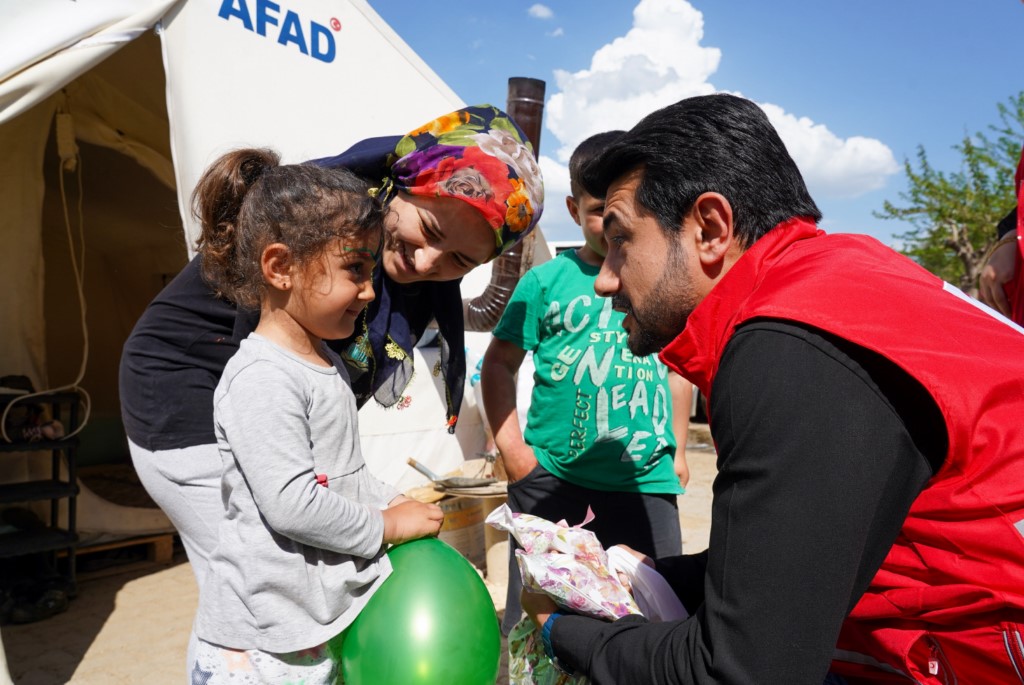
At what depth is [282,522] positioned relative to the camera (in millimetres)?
1542

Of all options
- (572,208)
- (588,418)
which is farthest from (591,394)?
(572,208)

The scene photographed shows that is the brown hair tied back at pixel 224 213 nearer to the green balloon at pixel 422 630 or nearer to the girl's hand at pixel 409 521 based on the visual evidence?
the girl's hand at pixel 409 521

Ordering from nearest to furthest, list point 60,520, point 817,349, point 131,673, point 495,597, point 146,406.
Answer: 1. point 817,349
2. point 146,406
3. point 131,673
4. point 495,597
5. point 60,520

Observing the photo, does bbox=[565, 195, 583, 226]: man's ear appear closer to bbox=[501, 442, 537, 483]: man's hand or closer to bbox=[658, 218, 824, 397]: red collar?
bbox=[501, 442, 537, 483]: man's hand

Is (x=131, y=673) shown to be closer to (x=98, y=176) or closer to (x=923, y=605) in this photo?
(x=923, y=605)

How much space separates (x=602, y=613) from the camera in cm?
141

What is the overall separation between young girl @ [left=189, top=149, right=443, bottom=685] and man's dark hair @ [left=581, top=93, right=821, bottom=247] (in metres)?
0.74

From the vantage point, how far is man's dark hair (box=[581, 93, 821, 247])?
1.37 meters

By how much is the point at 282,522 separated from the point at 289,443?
0.16 meters

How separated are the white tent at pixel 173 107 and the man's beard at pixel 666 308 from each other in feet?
9.43

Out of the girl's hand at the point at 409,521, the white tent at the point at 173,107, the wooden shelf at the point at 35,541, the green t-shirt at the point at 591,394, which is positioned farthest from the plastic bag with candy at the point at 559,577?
the wooden shelf at the point at 35,541

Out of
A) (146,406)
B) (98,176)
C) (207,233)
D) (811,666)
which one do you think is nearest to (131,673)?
(146,406)

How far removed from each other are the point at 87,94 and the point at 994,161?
25.2 meters

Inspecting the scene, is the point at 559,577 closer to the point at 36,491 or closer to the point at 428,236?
the point at 428,236
